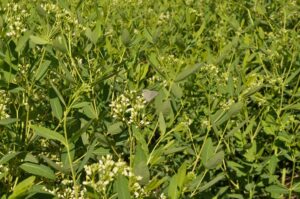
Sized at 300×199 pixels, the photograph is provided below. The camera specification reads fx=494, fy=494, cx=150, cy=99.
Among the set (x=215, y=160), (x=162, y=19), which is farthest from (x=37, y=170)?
(x=162, y=19)

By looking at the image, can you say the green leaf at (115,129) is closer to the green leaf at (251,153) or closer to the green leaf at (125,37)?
the green leaf at (125,37)

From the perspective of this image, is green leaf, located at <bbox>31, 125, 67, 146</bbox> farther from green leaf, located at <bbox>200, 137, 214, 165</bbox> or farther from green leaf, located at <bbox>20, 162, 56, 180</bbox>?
green leaf, located at <bbox>200, 137, 214, 165</bbox>

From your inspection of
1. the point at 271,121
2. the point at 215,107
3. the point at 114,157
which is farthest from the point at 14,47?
the point at 271,121

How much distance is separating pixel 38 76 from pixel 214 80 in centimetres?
113

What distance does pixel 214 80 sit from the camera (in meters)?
2.80

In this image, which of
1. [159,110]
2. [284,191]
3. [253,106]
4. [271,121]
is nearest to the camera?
[159,110]

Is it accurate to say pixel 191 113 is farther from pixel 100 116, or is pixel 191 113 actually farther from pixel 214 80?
pixel 100 116

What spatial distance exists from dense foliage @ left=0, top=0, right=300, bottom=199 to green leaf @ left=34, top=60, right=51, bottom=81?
0.04 ft

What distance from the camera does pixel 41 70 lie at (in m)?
2.04

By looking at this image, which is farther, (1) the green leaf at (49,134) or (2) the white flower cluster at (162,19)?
(2) the white flower cluster at (162,19)

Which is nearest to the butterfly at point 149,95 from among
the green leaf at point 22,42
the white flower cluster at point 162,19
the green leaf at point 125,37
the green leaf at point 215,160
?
the green leaf at point 125,37

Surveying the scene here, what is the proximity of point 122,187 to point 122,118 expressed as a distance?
68cm

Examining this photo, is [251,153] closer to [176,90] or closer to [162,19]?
[176,90]

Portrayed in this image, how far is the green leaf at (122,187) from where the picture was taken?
1.25 meters
